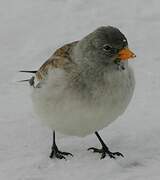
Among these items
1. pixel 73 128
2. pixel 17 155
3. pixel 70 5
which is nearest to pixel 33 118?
pixel 17 155

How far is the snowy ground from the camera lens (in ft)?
18.0

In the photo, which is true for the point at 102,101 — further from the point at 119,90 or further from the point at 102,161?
the point at 102,161

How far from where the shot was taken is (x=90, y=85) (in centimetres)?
520

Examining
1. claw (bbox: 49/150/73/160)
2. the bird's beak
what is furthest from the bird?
claw (bbox: 49/150/73/160)

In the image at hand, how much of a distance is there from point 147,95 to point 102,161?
135 centimetres

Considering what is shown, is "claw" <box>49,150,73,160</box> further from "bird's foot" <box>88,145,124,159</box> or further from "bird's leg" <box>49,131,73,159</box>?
"bird's foot" <box>88,145,124,159</box>

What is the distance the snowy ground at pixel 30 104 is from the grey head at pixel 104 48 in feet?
2.94

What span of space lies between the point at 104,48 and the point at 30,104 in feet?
5.65

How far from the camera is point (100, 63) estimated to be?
5277 mm

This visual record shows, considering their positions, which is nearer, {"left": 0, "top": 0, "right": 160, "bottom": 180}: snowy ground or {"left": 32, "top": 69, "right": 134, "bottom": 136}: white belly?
{"left": 32, "top": 69, "right": 134, "bottom": 136}: white belly

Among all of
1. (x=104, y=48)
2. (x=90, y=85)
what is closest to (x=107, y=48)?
(x=104, y=48)

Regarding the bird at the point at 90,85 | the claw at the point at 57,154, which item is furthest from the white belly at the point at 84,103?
the claw at the point at 57,154

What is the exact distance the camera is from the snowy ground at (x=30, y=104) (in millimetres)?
5500

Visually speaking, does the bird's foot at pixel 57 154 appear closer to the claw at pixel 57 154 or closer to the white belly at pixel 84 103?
the claw at pixel 57 154
